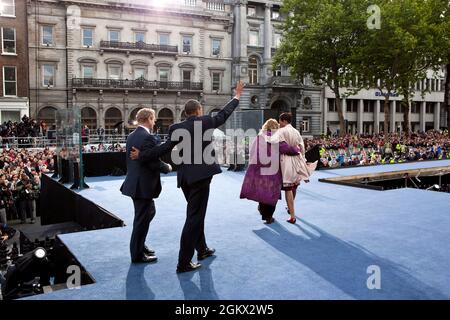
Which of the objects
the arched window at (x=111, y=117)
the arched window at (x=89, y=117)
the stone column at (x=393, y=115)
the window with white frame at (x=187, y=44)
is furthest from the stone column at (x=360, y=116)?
the arched window at (x=89, y=117)

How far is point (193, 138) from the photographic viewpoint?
5.14m

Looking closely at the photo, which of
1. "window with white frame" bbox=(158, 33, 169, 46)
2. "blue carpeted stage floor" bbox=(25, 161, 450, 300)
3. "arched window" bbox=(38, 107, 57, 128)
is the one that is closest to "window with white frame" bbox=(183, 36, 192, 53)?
"window with white frame" bbox=(158, 33, 169, 46)

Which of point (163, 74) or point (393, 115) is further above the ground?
point (163, 74)

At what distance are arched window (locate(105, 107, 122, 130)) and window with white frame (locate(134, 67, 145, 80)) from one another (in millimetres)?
3696

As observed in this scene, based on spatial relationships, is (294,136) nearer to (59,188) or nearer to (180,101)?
(59,188)

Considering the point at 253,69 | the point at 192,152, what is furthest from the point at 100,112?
the point at 192,152

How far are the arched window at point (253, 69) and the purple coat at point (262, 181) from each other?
39.4m

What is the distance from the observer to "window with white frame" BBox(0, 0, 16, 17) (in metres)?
34.7

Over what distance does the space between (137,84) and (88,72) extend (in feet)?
14.6

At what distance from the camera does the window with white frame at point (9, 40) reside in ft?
114

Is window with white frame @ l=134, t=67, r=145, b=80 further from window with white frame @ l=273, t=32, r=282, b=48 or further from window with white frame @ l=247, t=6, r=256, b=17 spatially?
window with white frame @ l=273, t=32, r=282, b=48

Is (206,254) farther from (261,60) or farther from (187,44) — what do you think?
(261,60)

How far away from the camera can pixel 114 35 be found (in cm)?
3988

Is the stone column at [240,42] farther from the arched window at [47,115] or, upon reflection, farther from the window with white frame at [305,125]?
the arched window at [47,115]
